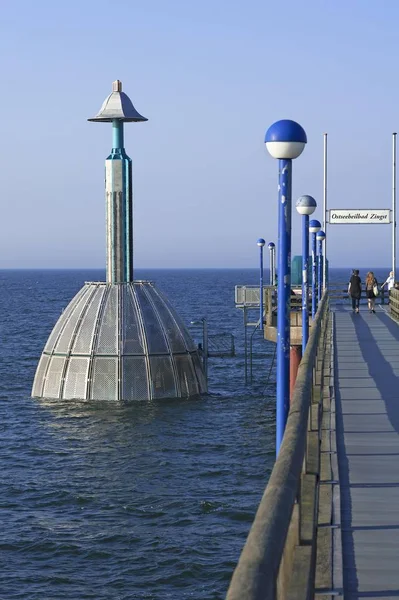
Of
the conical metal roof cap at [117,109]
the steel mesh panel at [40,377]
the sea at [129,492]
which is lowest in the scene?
the sea at [129,492]

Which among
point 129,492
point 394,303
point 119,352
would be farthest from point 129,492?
point 394,303

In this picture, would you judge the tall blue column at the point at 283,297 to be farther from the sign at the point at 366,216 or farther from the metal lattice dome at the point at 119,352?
the sign at the point at 366,216

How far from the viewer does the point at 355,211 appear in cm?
3947

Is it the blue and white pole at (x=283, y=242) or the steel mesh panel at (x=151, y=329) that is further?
the steel mesh panel at (x=151, y=329)

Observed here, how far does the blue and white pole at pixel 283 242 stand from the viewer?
8375 millimetres

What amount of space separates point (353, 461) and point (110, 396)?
24794 mm

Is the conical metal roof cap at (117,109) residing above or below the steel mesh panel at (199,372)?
above

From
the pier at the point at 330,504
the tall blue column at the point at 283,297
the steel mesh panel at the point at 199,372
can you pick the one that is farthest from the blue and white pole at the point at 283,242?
the steel mesh panel at the point at 199,372

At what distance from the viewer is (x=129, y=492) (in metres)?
22.0

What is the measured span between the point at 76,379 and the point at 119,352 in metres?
1.80

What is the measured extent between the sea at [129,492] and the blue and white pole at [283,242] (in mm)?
7418

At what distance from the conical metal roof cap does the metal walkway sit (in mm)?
19359

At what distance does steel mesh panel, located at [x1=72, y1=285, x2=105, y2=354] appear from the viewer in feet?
113

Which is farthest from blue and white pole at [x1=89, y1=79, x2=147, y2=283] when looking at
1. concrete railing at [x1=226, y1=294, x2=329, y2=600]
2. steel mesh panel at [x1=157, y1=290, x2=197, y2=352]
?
concrete railing at [x1=226, y1=294, x2=329, y2=600]
